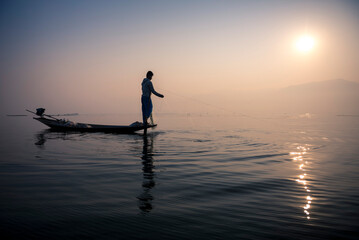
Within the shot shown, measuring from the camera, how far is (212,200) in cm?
425

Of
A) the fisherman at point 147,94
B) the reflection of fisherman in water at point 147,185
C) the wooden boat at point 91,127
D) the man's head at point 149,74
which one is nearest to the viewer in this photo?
the reflection of fisherman in water at point 147,185

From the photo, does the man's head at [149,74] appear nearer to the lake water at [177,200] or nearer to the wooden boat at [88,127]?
the wooden boat at [88,127]

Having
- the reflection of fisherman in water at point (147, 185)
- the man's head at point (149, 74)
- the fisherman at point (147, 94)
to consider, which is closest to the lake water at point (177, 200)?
the reflection of fisherman in water at point (147, 185)

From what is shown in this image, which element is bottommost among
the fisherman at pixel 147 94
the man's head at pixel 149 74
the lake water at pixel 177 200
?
the lake water at pixel 177 200

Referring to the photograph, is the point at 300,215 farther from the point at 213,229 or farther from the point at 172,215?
the point at 172,215

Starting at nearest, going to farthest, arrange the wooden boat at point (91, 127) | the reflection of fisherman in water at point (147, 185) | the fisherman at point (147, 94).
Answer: the reflection of fisherman in water at point (147, 185)
the fisherman at point (147, 94)
the wooden boat at point (91, 127)

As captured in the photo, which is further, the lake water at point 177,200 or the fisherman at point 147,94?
the fisherman at point 147,94

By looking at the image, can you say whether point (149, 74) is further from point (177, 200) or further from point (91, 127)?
point (177, 200)

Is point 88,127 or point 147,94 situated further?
point 88,127

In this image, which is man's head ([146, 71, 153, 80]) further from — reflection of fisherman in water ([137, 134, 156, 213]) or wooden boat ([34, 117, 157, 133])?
reflection of fisherman in water ([137, 134, 156, 213])

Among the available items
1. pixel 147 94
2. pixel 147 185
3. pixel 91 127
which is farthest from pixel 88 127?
pixel 147 185

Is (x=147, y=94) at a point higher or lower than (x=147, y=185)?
higher

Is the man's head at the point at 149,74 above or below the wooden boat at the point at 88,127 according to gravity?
above

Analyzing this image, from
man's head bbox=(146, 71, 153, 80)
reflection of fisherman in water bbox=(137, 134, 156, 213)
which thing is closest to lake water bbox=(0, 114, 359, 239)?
reflection of fisherman in water bbox=(137, 134, 156, 213)
